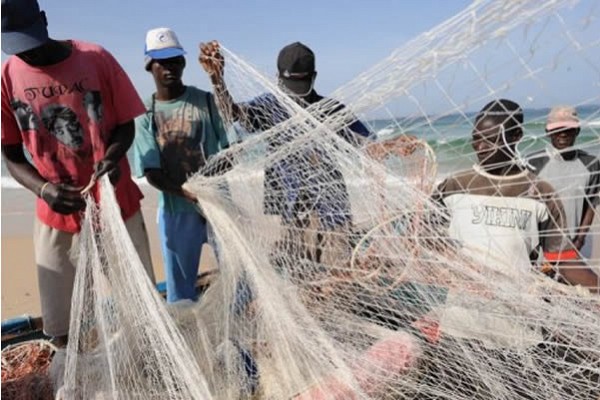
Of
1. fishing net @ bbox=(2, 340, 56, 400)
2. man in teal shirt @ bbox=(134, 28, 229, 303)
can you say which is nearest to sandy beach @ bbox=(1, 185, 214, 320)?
man in teal shirt @ bbox=(134, 28, 229, 303)

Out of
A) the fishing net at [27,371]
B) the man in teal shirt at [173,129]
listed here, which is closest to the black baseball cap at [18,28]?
the man in teal shirt at [173,129]

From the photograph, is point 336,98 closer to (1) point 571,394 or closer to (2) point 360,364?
(2) point 360,364

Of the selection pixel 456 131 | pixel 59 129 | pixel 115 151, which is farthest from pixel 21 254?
pixel 456 131

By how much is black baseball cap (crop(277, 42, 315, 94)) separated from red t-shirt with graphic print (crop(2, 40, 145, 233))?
768mm

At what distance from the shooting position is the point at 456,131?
2.08 m

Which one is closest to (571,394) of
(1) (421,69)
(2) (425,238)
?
(2) (425,238)

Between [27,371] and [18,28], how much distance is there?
57.2 inches

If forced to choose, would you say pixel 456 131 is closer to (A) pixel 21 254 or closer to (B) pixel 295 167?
(B) pixel 295 167

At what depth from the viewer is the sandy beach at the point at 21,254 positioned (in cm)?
549

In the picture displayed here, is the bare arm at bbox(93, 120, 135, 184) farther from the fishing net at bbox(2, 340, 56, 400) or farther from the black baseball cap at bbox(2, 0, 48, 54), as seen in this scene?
the fishing net at bbox(2, 340, 56, 400)

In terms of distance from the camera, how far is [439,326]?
7.17 feet

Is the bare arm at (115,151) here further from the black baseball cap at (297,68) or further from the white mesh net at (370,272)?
the black baseball cap at (297,68)

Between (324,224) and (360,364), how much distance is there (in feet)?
2.29

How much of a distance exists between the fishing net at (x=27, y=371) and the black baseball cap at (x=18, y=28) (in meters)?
1.32
